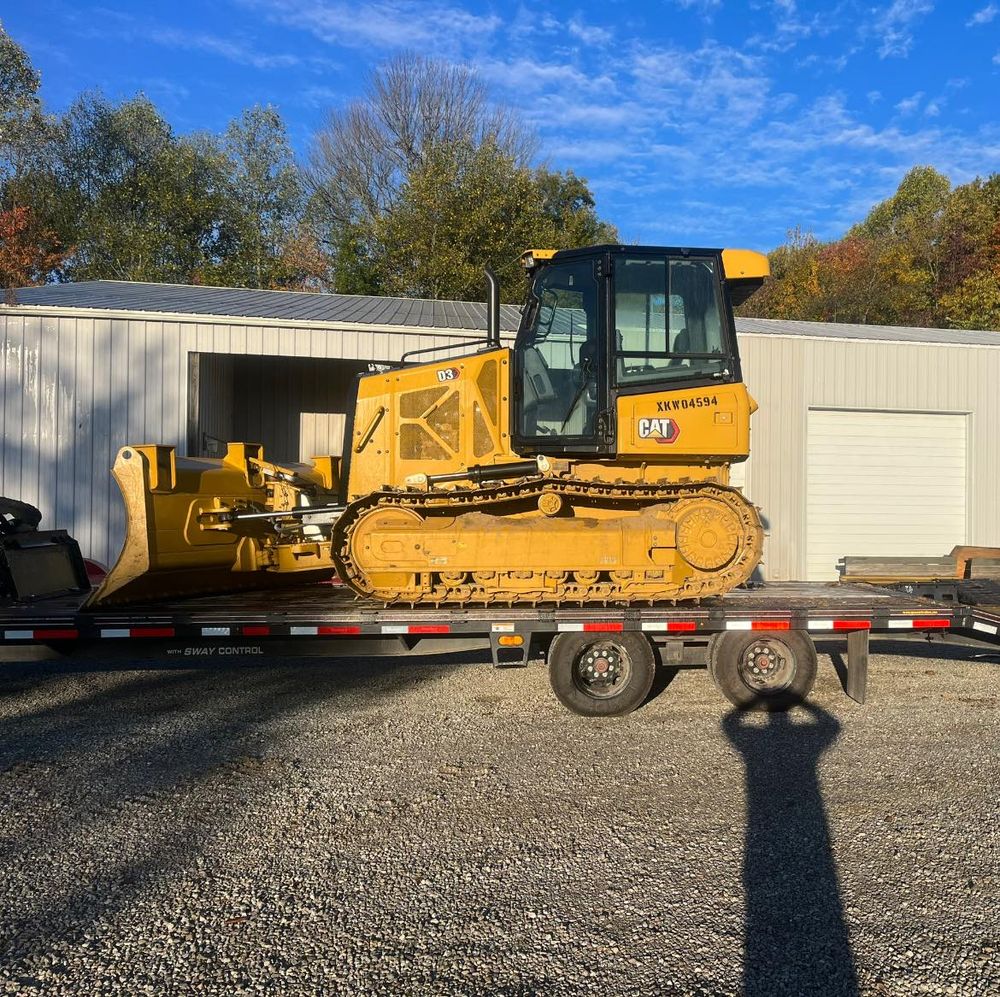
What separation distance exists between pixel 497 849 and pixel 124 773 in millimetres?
2656

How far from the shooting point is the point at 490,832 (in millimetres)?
4438

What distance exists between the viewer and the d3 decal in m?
6.52

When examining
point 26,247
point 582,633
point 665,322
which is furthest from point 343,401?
point 26,247

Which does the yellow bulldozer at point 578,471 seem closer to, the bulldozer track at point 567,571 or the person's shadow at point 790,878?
the bulldozer track at point 567,571

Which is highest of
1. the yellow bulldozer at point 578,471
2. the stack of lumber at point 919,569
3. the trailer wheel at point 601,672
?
the yellow bulldozer at point 578,471

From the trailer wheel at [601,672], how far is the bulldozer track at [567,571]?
37 centimetres

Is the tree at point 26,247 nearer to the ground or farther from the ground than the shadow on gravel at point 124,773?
farther from the ground

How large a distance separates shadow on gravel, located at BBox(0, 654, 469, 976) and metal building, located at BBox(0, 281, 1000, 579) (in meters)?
4.15

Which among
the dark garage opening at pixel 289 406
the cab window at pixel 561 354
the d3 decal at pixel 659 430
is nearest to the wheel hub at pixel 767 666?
the d3 decal at pixel 659 430

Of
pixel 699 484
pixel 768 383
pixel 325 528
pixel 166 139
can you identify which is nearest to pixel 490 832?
pixel 699 484

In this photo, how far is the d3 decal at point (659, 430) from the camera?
21.4 feet

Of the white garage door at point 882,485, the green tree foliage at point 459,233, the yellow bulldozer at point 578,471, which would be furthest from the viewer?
the green tree foliage at point 459,233

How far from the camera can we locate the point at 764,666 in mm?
6523

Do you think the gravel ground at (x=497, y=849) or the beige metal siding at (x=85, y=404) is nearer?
the gravel ground at (x=497, y=849)
